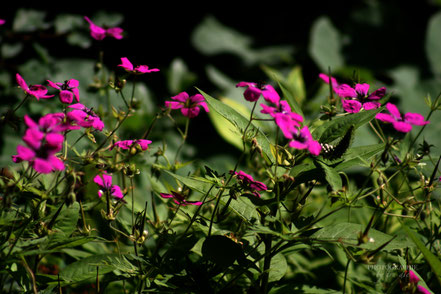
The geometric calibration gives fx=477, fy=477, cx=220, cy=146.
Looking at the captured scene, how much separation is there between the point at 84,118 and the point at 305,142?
32 cm

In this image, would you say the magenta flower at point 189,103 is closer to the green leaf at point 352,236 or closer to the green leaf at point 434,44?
the green leaf at point 352,236

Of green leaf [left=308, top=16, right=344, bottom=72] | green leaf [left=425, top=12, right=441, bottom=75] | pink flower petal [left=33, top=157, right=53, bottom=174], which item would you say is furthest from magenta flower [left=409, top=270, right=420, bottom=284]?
green leaf [left=425, top=12, right=441, bottom=75]

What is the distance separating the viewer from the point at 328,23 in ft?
8.13

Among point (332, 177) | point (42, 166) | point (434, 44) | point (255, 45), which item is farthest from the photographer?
point (255, 45)

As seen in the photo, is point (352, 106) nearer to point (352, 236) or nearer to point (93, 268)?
point (352, 236)

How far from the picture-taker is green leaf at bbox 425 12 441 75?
2365 mm

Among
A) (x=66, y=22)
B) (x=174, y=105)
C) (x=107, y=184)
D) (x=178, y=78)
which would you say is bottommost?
(x=178, y=78)

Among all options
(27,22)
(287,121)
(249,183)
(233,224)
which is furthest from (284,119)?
(27,22)

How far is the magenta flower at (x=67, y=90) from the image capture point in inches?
27.5

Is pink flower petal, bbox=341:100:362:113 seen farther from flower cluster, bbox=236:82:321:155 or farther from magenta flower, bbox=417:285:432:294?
magenta flower, bbox=417:285:432:294

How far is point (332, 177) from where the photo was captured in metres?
0.62

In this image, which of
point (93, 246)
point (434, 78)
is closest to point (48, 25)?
point (93, 246)

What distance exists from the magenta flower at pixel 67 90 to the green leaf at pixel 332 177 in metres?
0.38

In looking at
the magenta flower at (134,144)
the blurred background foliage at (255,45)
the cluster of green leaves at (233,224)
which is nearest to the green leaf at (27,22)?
the blurred background foliage at (255,45)
